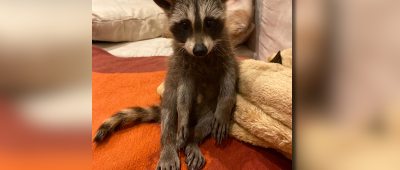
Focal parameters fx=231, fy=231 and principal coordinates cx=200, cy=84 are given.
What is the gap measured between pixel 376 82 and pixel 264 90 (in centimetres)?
93

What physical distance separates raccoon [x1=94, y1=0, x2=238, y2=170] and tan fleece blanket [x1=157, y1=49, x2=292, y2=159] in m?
0.06

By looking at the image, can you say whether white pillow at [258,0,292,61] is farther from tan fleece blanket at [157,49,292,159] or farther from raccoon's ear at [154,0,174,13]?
raccoon's ear at [154,0,174,13]

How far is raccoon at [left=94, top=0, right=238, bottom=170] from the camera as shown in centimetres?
121

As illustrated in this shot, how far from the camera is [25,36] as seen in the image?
288 millimetres

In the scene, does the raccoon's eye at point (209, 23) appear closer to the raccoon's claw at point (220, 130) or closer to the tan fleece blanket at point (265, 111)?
the tan fleece blanket at point (265, 111)

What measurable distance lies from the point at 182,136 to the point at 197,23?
61 cm

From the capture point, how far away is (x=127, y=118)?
1376 mm

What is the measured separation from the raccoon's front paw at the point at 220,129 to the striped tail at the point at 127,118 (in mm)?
402

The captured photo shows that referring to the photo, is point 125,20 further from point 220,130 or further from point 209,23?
point 220,130

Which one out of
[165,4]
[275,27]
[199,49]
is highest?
[165,4]

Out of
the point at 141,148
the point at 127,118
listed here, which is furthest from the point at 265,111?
the point at 127,118

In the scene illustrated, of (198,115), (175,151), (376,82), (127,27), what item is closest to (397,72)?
(376,82)

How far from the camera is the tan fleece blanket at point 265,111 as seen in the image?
3.29 feet


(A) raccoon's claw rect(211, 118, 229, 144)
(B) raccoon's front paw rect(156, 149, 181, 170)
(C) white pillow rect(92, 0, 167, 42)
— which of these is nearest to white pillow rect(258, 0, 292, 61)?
(A) raccoon's claw rect(211, 118, 229, 144)
